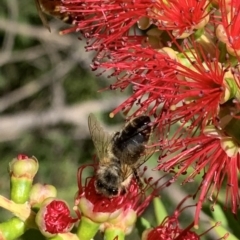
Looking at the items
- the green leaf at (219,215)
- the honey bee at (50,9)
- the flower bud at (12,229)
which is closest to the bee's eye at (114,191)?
the flower bud at (12,229)

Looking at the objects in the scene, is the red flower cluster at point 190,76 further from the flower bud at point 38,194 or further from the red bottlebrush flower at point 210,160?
the flower bud at point 38,194

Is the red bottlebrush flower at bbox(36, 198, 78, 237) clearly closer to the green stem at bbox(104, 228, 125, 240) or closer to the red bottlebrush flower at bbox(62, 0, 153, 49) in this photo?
the green stem at bbox(104, 228, 125, 240)

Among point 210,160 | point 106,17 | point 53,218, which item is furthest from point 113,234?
point 106,17

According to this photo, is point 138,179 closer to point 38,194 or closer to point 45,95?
point 38,194

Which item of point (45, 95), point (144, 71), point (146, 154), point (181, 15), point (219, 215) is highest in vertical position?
point (181, 15)

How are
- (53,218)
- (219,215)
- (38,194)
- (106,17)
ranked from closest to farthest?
(53,218) < (38,194) < (106,17) < (219,215)

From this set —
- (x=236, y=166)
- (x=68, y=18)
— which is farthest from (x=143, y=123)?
(x=68, y=18)
